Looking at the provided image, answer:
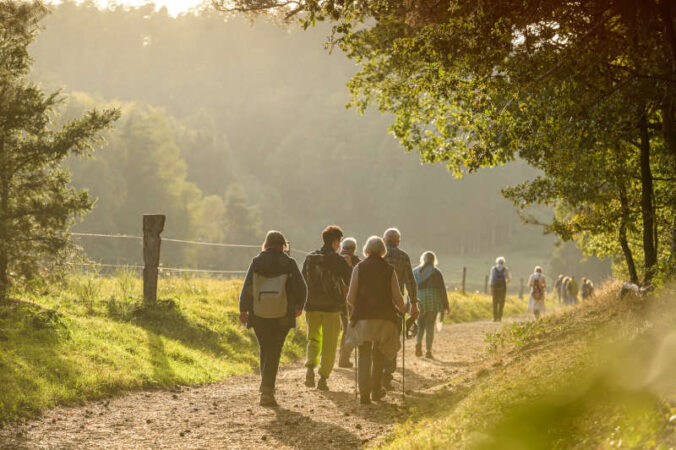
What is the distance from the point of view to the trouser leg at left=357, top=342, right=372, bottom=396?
8656 millimetres

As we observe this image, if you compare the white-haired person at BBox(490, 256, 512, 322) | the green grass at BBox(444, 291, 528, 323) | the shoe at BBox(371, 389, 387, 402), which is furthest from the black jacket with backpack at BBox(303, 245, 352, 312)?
the green grass at BBox(444, 291, 528, 323)

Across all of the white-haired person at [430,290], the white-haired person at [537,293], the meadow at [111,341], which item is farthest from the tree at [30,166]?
the white-haired person at [537,293]

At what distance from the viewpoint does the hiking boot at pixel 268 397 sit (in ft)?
28.3

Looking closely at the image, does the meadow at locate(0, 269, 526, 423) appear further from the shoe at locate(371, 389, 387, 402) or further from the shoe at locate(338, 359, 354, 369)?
the shoe at locate(371, 389, 387, 402)

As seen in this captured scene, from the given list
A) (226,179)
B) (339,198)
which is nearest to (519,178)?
(339,198)

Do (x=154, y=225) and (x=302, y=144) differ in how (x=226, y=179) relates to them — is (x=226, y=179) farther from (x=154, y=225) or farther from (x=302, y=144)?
(x=154, y=225)

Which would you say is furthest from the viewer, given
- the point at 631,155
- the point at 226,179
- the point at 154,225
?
the point at 226,179

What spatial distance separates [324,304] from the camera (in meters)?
9.88

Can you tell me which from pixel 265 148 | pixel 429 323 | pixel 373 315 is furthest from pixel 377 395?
pixel 265 148

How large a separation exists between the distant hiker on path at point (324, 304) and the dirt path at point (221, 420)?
394mm

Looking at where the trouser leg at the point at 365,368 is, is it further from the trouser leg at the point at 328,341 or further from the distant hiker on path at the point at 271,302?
the trouser leg at the point at 328,341

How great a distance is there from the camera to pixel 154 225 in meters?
13.9

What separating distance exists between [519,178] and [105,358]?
133995 mm

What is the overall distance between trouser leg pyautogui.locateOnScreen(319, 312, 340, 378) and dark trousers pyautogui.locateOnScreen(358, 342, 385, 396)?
3.41 feet
